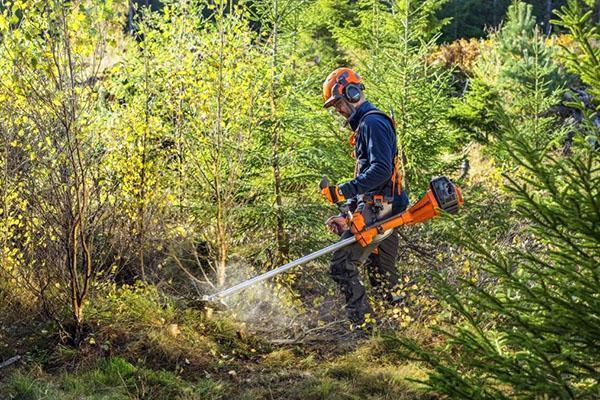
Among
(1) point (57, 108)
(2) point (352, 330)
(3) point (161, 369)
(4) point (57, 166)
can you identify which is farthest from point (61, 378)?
(2) point (352, 330)

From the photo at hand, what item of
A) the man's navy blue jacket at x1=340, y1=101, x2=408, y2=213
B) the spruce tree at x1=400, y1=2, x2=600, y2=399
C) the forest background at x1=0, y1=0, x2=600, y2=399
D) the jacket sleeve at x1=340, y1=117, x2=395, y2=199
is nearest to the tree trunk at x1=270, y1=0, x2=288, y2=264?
the forest background at x1=0, y1=0, x2=600, y2=399

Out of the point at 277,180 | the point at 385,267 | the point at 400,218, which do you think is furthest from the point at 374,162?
the point at 277,180

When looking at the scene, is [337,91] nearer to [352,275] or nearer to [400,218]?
[400,218]

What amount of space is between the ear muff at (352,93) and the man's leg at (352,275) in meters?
1.22

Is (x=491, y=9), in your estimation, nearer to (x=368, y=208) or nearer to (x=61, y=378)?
(x=368, y=208)

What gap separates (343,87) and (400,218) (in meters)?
1.30

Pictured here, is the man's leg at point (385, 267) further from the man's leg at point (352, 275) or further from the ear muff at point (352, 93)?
the ear muff at point (352, 93)

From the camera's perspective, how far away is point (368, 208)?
6125mm

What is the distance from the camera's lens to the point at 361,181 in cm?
581

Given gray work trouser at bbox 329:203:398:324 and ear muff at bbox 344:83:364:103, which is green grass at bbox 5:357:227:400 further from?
ear muff at bbox 344:83:364:103

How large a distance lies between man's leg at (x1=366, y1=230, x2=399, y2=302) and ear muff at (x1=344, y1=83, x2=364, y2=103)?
4.75 ft

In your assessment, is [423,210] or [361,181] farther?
[423,210]

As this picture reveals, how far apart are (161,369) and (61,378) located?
2.60 ft

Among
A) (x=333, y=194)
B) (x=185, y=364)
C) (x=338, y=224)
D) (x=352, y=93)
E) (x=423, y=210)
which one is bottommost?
(x=185, y=364)
